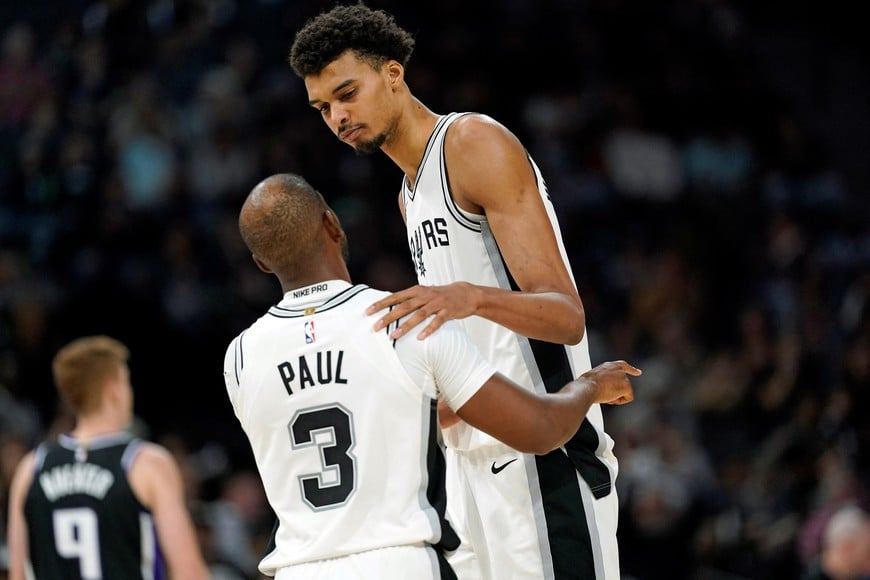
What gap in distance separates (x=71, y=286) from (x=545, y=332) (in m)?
7.44

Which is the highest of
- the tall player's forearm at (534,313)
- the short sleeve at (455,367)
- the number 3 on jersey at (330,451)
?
the tall player's forearm at (534,313)

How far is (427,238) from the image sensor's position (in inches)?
181

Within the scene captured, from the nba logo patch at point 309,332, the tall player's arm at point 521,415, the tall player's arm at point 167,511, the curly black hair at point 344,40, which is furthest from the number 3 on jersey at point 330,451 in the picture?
the tall player's arm at point 167,511

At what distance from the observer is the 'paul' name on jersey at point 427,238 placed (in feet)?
14.8

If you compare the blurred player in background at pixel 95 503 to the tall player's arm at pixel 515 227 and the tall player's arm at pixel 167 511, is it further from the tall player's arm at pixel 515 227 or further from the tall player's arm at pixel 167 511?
the tall player's arm at pixel 515 227

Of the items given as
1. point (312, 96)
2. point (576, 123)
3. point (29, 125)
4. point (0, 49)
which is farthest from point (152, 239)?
point (312, 96)

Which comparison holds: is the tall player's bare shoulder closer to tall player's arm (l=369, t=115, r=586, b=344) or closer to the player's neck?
tall player's arm (l=369, t=115, r=586, b=344)

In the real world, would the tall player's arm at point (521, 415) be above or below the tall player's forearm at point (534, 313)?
below

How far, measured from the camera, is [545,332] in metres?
4.18

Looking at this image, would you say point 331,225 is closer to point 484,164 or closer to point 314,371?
point 314,371

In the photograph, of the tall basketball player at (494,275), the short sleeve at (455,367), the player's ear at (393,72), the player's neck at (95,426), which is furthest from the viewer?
the player's neck at (95,426)

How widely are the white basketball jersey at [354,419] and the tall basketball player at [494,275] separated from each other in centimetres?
47

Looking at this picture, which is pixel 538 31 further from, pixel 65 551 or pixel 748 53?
pixel 65 551

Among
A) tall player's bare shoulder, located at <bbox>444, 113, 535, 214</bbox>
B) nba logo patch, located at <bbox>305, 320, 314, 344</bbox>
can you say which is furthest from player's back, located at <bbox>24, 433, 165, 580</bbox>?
nba logo patch, located at <bbox>305, 320, 314, 344</bbox>
